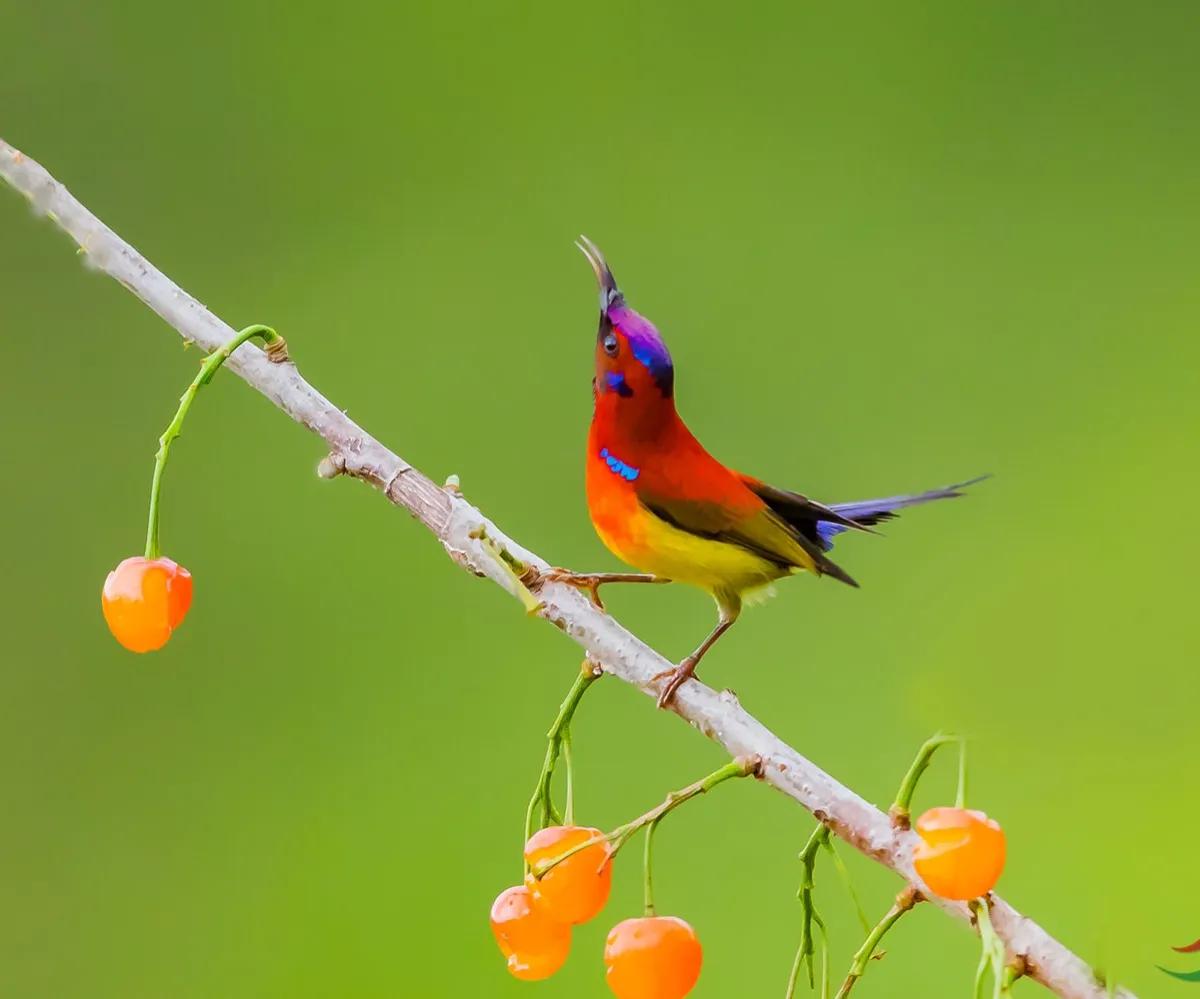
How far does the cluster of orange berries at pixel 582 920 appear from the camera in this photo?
550 millimetres

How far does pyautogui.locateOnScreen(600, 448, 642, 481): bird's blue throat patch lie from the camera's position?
2.16ft

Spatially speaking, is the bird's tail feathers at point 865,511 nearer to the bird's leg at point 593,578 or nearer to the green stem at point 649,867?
the bird's leg at point 593,578

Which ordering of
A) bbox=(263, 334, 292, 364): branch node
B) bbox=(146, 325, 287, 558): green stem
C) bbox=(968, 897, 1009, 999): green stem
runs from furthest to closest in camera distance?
bbox=(263, 334, 292, 364): branch node, bbox=(146, 325, 287, 558): green stem, bbox=(968, 897, 1009, 999): green stem

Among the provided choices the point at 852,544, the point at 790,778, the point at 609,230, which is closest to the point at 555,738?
the point at 790,778

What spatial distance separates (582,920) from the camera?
0.57 meters

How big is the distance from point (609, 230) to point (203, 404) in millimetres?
464

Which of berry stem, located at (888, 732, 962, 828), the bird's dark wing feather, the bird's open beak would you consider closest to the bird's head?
the bird's open beak

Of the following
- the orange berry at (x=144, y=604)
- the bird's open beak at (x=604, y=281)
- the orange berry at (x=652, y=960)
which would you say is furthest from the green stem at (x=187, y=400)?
the orange berry at (x=652, y=960)

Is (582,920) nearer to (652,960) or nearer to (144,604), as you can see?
(652,960)

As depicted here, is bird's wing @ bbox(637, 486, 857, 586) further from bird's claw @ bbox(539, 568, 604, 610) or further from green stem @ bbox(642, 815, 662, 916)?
green stem @ bbox(642, 815, 662, 916)

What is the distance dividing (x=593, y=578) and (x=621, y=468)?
0.06m

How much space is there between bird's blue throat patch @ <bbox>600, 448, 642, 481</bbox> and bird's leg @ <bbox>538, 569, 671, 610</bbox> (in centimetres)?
5

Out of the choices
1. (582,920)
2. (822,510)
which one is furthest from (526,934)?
(822,510)

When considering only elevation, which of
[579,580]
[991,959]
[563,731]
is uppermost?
[579,580]
